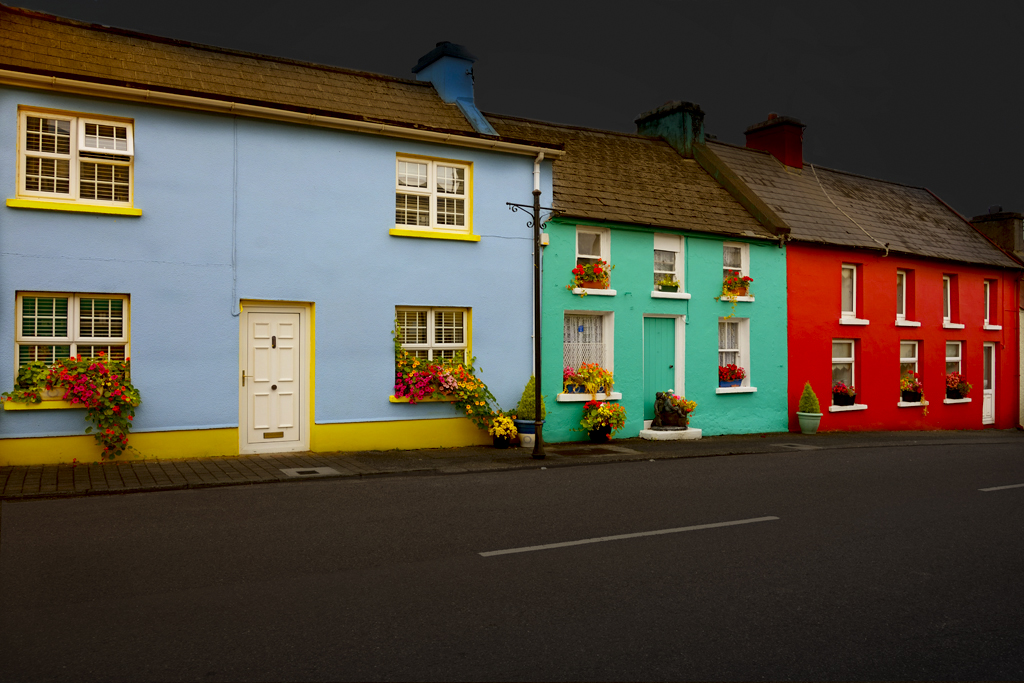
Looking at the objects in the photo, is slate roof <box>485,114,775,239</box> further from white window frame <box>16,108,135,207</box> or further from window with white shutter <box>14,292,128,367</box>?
window with white shutter <box>14,292,128,367</box>

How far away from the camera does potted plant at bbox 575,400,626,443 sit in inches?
662

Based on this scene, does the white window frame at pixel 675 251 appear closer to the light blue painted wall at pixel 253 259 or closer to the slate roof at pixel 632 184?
the slate roof at pixel 632 184

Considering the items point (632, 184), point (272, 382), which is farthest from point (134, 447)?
point (632, 184)

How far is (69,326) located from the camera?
40.6 feet

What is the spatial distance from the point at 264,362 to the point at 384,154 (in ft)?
14.0

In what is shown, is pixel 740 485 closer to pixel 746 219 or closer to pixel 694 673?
pixel 694 673

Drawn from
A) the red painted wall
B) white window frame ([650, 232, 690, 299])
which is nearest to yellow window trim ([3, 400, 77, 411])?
white window frame ([650, 232, 690, 299])

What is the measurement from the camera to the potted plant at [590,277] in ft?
56.0

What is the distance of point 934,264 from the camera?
982 inches

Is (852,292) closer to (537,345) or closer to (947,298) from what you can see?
(947,298)

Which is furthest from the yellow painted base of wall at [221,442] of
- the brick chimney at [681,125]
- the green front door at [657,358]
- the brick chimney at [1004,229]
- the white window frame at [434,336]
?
the brick chimney at [1004,229]

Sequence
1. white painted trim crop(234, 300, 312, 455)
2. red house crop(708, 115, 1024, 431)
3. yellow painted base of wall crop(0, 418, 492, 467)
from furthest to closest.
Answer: red house crop(708, 115, 1024, 431)
white painted trim crop(234, 300, 312, 455)
yellow painted base of wall crop(0, 418, 492, 467)

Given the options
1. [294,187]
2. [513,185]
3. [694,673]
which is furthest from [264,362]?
[694,673]

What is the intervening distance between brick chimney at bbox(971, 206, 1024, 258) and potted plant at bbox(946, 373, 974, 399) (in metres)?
5.58
